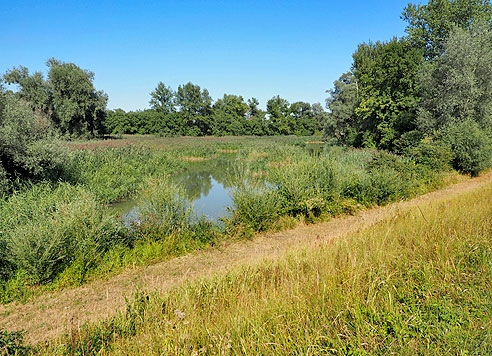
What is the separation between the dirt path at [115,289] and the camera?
431 centimetres

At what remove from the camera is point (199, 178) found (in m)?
22.3

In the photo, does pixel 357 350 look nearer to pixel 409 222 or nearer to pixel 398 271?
pixel 398 271

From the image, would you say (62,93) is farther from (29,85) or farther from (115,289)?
(115,289)

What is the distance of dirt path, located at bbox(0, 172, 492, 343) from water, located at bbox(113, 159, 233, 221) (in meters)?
1.86

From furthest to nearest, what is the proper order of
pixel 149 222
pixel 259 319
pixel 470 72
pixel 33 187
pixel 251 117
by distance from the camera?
pixel 251 117 < pixel 470 72 < pixel 33 187 < pixel 149 222 < pixel 259 319

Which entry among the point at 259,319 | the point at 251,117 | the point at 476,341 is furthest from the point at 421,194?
the point at 251,117

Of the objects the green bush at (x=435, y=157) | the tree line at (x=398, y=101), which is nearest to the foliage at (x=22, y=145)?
the tree line at (x=398, y=101)

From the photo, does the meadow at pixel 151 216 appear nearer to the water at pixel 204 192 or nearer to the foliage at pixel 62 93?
the water at pixel 204 192

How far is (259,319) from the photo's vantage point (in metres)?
3.03

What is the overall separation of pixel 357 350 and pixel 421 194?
456 inches

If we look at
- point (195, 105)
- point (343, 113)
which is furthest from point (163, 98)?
point (343, 113)

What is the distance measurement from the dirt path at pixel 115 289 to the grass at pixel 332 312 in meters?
0.51

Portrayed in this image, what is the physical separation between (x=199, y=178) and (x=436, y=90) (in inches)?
820

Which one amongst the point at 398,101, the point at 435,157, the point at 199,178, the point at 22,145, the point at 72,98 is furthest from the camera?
the point at 72,98
